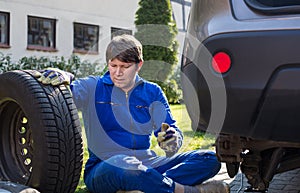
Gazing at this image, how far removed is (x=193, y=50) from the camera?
1.99 meters

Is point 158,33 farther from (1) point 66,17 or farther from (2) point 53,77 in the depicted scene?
(2) point 53,77

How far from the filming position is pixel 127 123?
2904 millimetres

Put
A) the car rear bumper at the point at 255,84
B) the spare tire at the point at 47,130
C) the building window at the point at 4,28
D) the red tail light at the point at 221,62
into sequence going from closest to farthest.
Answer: the car rear bumper at the point at 255,84, the red tail light at the point at 221,62, the spare tire at the point at 47,130, the building window at the point at 4,28

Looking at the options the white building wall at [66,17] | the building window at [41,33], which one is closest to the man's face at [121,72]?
the white building wall at [66,17]

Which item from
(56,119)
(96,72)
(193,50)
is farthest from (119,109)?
(96,72)

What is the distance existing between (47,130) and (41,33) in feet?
37.8

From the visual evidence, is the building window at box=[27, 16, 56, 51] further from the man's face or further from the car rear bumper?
the car rear bumper

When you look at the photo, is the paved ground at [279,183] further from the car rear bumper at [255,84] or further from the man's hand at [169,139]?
the car rear bumper at [255,84]

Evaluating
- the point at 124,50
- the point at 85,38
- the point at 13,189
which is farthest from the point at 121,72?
the point at 85,38

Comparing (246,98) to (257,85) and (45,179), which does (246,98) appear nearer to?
(257,85)

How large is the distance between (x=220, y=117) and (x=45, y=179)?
105 centimetres

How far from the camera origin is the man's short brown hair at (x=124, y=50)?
283cm

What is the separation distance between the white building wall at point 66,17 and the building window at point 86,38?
175 millimetres

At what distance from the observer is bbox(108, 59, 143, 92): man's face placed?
9.32ft
